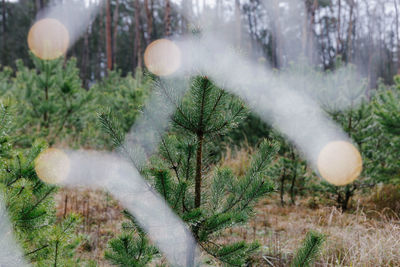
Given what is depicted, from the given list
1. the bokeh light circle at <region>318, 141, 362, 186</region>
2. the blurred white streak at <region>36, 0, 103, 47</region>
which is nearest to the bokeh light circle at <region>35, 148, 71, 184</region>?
the bokeh light circle at <region>318, 141, 362, 186</region>

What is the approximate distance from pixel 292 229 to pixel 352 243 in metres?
0.85

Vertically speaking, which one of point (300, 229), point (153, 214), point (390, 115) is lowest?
point (300, 229)

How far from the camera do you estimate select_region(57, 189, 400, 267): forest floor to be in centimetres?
265

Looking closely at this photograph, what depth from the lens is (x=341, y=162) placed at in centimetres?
393

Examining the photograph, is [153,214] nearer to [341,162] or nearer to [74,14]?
[341,162]

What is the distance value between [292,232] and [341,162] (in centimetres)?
112

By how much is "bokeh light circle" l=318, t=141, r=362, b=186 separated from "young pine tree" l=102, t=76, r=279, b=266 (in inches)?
112

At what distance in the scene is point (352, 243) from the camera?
9.32ft

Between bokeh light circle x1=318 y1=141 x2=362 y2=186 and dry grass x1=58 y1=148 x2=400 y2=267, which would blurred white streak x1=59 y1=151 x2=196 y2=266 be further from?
bokeh light circle x1=318 y1=141 x2=362 y2=186

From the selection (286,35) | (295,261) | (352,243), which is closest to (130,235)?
(295,261)

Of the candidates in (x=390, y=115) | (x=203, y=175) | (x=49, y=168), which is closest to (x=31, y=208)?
(x=49, y=168)

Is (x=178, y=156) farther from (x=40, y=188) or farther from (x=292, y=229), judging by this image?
(x=292, y=229)

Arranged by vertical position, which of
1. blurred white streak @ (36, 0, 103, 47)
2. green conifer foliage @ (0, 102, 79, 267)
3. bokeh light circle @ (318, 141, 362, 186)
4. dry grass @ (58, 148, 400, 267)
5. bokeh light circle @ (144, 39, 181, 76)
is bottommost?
dry grass @ (58, 148, 400, 267)

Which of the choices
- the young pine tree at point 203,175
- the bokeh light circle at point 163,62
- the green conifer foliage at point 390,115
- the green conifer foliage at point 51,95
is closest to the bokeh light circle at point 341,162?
the green conifer foliage at point 390,115
